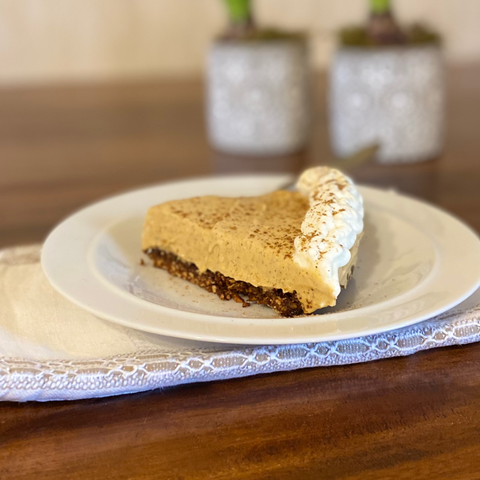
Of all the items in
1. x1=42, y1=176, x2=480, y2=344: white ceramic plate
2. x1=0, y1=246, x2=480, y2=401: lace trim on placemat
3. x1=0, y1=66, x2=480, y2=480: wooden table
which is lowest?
x1=0, y1=66, x2=480, y2=480: wooden table

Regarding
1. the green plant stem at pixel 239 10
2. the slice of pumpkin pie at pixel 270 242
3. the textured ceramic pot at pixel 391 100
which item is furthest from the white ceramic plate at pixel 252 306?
the green plant stem at pixel 239 10

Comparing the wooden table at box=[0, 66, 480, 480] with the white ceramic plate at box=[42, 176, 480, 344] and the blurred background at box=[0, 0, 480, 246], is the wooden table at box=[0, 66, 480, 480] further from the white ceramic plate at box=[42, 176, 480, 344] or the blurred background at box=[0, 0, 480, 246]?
the blurred background at box=[0, 0, 480, 246]

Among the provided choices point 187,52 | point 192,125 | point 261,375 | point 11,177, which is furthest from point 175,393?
point 187,52

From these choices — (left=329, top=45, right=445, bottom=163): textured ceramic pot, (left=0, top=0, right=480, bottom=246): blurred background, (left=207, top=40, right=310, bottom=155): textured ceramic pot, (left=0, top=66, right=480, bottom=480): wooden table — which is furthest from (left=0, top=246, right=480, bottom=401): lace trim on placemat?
(left=207, top=40, right=310, bottom=155): textured ceramic pot

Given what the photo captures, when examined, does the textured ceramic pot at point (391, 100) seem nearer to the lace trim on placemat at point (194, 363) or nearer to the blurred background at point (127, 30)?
the lace trim on placemat at point (194, 363)

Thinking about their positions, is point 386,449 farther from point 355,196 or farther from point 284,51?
point 284,51

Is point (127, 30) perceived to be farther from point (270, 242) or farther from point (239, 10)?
point (270, 242)

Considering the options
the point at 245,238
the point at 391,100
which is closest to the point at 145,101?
the point at 391,100

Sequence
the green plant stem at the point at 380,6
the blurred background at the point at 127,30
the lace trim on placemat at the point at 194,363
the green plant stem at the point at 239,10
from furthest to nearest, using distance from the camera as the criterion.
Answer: the blurred background at the point at 127,30 → the green plant stem at the point at 239,10 → the green plant stem at the point at 380,6 → the lace trim on placemat at the point at 194,363
